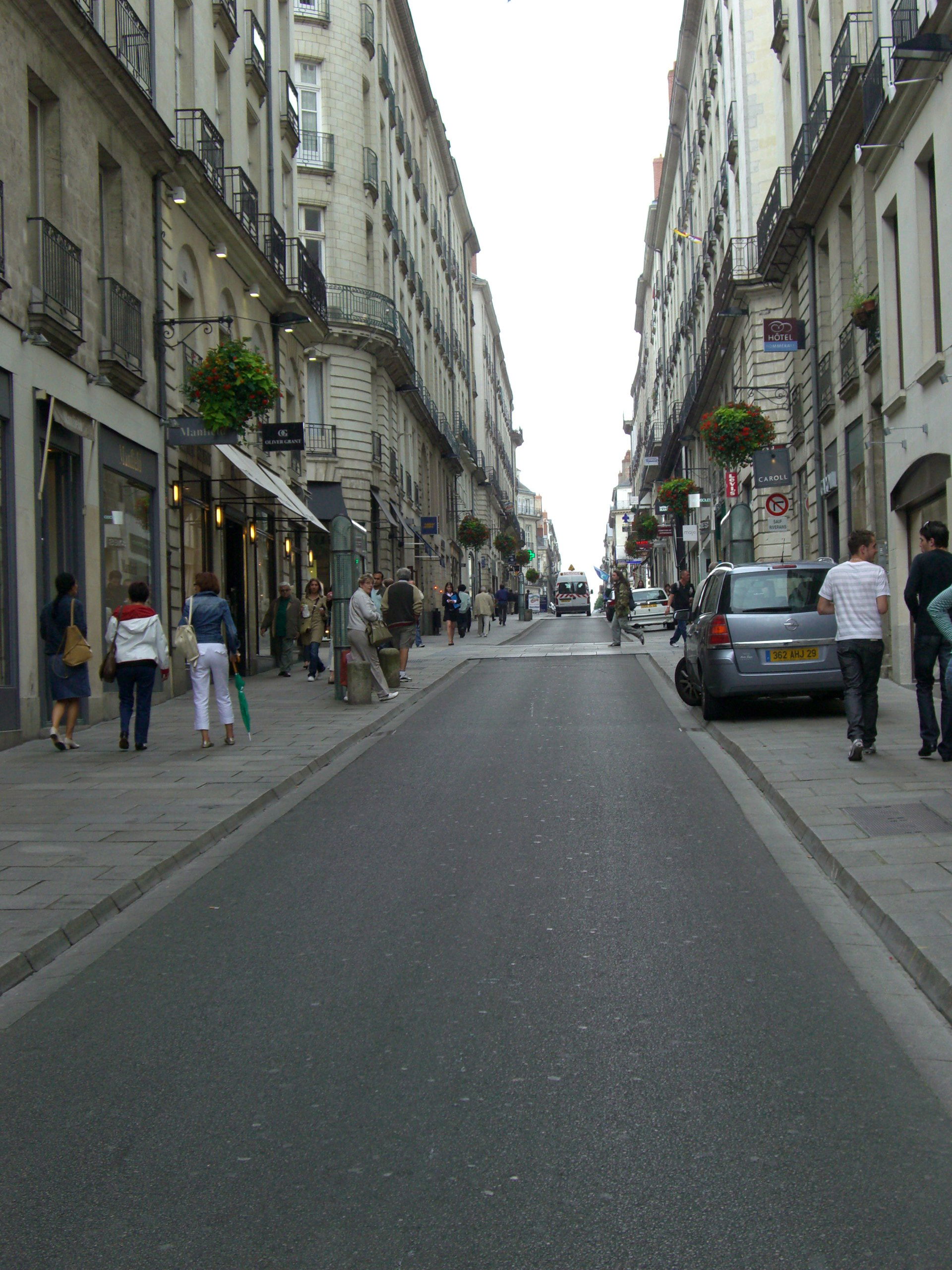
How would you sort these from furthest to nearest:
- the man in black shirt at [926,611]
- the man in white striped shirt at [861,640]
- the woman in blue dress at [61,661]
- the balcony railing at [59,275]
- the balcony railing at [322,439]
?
the balcony railing at [322,439] → the balcony railing at [59,275] → the woman in blue dress at [61,661] → the man in white striped shirt at [861,640] → the man in black shirt at [926,611]

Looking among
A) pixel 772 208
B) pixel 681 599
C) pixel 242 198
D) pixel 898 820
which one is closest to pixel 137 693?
pixel 898 820

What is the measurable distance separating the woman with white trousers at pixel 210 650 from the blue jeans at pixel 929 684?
631 centimetres

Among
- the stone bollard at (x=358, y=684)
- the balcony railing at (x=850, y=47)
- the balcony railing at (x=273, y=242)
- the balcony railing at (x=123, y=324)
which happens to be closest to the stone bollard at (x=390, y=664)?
the stone bollard at (x=358, y=684)

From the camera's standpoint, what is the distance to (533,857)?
7.64 metres

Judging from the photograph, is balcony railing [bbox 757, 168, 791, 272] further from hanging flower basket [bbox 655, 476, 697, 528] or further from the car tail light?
the car tail light

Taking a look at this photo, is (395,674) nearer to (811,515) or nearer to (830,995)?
(811,515)

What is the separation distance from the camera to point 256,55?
2680cm

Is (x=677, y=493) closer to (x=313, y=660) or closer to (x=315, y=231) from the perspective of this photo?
(x=315, y=231)

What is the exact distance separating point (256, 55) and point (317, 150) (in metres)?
11.1

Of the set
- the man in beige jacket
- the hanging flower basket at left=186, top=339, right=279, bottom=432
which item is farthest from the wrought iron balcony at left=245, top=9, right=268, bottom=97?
the man in beige jacket

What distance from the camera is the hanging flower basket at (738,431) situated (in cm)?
2616

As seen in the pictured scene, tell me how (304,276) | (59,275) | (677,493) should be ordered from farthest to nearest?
1. (677,493)
2. (304,276)
3. (59,275)

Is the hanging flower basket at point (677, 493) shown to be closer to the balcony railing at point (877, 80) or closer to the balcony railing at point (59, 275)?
the balcony railing at point (877, 80)

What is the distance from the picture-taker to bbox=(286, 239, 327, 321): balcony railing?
94.9 feet
